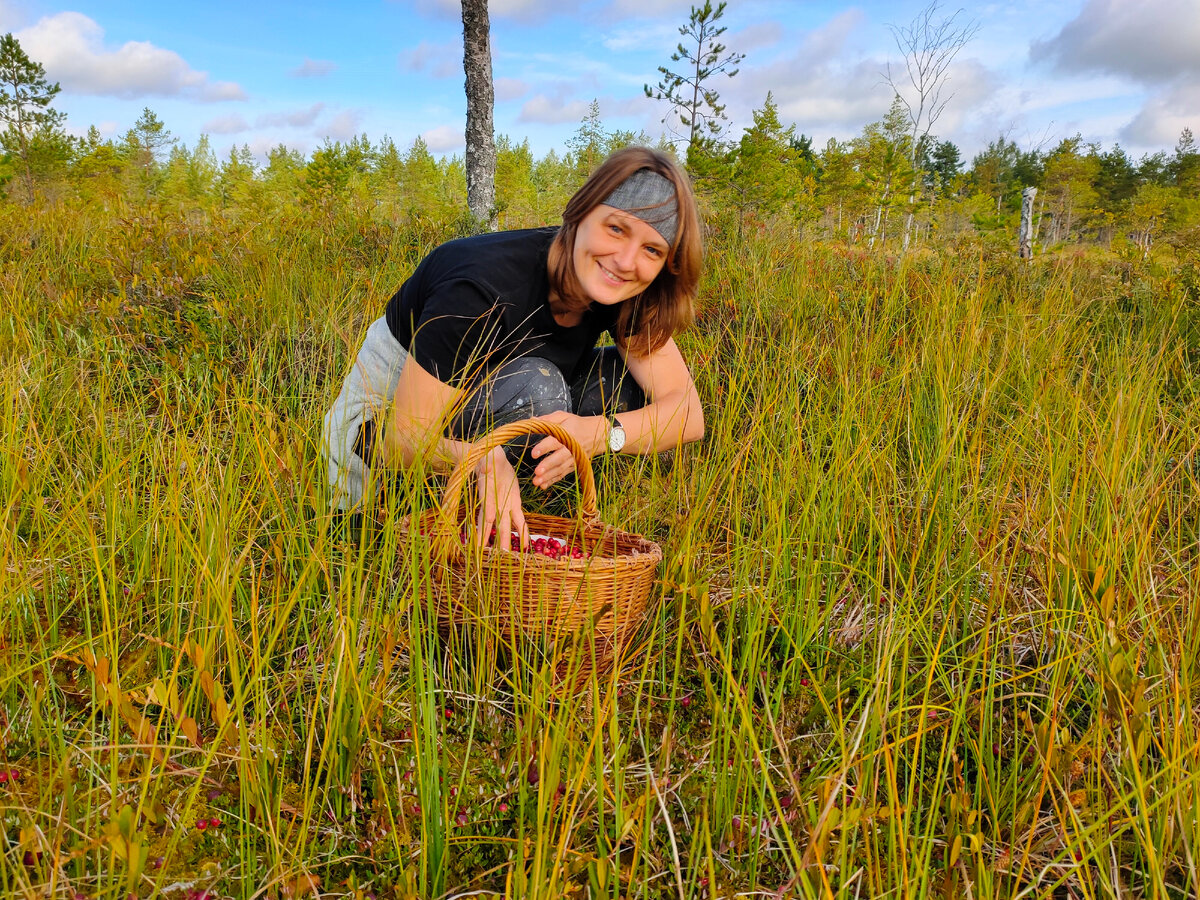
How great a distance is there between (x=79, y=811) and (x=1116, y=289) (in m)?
5.50

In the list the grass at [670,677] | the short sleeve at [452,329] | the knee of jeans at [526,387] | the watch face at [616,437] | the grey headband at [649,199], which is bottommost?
the grass at [670,677]

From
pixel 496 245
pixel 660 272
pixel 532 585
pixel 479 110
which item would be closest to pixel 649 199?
pixel 660 272

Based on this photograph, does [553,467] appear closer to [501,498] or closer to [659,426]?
[501,498]

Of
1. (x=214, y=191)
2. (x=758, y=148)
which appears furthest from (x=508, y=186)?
(x=758, y=148)

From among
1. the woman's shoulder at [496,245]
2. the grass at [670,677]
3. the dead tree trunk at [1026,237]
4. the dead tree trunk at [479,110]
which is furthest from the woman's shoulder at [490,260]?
the dead tree trunk at [1026,237]

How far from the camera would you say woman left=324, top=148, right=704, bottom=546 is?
2033mm

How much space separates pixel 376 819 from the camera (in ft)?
4.06

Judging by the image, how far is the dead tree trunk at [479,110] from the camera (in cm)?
673

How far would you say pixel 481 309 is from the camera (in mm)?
2107

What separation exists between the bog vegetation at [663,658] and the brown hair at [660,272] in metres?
0.44

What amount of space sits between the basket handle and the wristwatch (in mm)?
384

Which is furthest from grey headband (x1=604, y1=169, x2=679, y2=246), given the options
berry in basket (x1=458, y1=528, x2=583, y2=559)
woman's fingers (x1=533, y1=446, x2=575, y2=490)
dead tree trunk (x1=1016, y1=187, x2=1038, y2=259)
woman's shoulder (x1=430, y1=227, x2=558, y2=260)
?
dead tree trunk (x1=1016, y1=187, x2=1038, y2=259)

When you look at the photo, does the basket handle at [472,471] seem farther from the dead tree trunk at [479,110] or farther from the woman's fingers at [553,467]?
the dead tree trunk at [479,110]

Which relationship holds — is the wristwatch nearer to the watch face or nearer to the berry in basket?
the watch face
